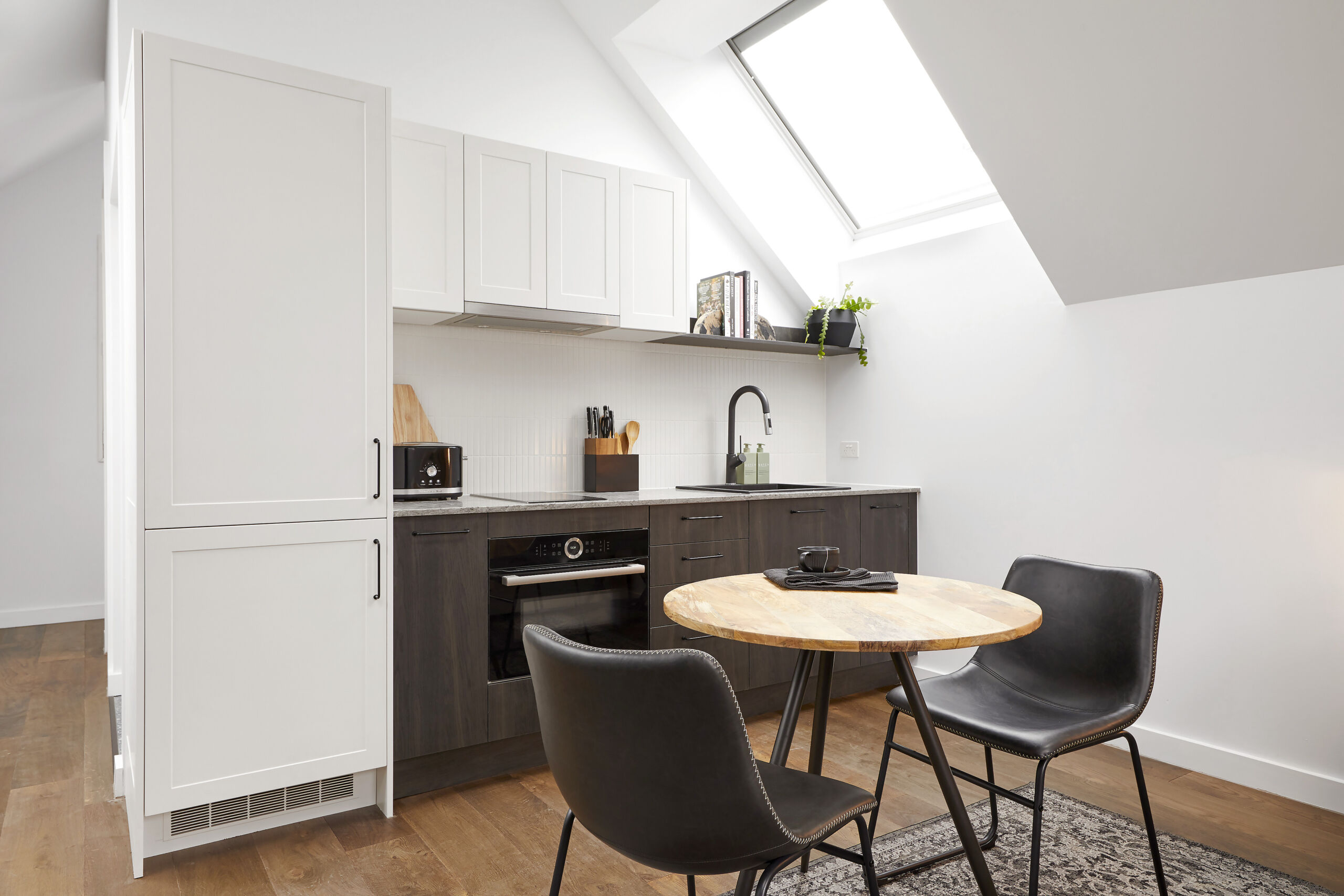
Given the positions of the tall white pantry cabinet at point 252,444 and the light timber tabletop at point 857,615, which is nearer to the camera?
the light timber tabletop at point 857,615

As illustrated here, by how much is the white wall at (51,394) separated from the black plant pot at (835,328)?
14.4 ft

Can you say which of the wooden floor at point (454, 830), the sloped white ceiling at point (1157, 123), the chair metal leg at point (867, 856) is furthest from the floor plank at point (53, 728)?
the sloped white ceiling at point (1157, 123)

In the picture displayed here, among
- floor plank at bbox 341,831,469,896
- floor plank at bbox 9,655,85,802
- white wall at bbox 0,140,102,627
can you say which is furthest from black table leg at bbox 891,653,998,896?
white wall at bbox 0,140,102,627

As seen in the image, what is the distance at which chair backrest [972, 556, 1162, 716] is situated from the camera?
2.00 metres

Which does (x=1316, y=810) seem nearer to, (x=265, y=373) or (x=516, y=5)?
(x=265, y=373)

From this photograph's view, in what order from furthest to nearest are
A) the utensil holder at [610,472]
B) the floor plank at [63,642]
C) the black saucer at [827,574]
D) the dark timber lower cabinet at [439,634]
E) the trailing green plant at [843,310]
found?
the floor plank at [63,642] < the trailing green plant at [843,310] < the utensil holder at [610,472] < the dark timber lower cabinet at [439,634] < the black saucer at [827,574]

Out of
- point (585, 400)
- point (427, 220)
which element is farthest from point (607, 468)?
point (427, 220)

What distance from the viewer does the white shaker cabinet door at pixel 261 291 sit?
211 cm

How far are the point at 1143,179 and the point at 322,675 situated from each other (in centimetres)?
298

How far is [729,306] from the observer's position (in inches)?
148

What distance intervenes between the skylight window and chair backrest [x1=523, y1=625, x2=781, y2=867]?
307cm

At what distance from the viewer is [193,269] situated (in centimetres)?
215

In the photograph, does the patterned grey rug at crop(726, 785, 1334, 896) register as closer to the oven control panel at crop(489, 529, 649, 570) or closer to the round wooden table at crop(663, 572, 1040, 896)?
the round wooden table at crop(663, 572, 1040, 896)

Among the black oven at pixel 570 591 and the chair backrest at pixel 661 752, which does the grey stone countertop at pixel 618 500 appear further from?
the chair backrest at pixel 661 752
